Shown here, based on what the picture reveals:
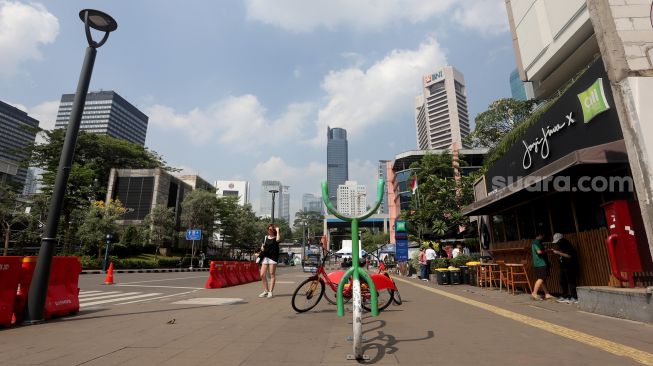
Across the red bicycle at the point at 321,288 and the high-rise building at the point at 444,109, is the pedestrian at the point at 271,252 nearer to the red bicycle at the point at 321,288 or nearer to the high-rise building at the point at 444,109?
the red bicycle at the point at 321,288

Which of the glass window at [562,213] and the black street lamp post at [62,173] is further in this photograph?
the glass window at [562,213]

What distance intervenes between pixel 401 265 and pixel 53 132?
1701 inches

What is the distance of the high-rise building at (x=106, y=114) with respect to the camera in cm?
7875

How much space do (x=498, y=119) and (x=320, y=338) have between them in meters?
33.2

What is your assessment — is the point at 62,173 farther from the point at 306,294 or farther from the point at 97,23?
the point at 306,294

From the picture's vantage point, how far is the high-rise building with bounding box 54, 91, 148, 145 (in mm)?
78750

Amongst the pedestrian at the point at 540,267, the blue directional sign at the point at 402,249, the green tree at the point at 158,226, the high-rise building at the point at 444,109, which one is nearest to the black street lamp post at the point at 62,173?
the pedestrian at the point at 540,267

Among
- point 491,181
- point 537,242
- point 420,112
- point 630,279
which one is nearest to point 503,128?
point 491,181

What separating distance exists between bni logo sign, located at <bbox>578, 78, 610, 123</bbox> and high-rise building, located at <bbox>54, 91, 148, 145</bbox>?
86.0m

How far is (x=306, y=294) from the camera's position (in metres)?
6.26

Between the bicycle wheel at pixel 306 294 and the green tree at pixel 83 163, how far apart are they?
34331 millimetres

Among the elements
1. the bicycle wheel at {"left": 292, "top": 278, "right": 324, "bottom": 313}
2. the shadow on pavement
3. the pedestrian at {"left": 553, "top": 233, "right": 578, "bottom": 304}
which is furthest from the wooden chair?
the shadow on pavement

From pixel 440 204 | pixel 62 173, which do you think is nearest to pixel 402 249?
pixel 440 204

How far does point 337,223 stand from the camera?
88.1m
